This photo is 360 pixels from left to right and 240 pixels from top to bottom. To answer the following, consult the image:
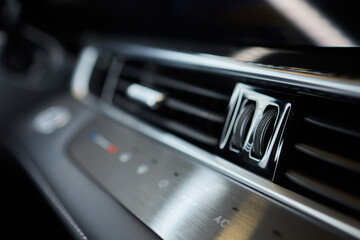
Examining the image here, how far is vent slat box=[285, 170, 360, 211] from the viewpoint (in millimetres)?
318

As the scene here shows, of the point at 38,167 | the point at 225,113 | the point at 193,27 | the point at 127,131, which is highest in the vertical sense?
the point at 193,27

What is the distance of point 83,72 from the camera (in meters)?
0.90

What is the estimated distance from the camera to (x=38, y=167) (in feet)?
2.40

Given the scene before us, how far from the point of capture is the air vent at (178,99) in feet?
1.59

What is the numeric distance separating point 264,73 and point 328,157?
0.14 metres

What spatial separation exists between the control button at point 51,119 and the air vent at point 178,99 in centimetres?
22

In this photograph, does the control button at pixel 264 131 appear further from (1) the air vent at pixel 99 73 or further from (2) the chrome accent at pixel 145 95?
(1) the air vent at pixel 99 73

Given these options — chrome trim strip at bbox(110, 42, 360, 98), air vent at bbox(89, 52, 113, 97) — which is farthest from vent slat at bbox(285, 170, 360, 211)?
air vent at bbox(89, 52, 113, 97)

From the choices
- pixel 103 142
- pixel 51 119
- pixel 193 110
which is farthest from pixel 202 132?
pixel 51 119

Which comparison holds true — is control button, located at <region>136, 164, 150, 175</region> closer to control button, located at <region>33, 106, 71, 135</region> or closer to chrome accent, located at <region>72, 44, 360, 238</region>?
chrome accent, located at <region>72, 44, 360, 238</region>

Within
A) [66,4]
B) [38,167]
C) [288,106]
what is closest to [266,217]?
[288,106]

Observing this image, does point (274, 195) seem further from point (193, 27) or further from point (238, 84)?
point (193, 27)

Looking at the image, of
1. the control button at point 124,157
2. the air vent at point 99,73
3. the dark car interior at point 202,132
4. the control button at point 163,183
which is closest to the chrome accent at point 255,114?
the dark car interior at point 202,132

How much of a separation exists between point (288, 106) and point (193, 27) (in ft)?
1.08
